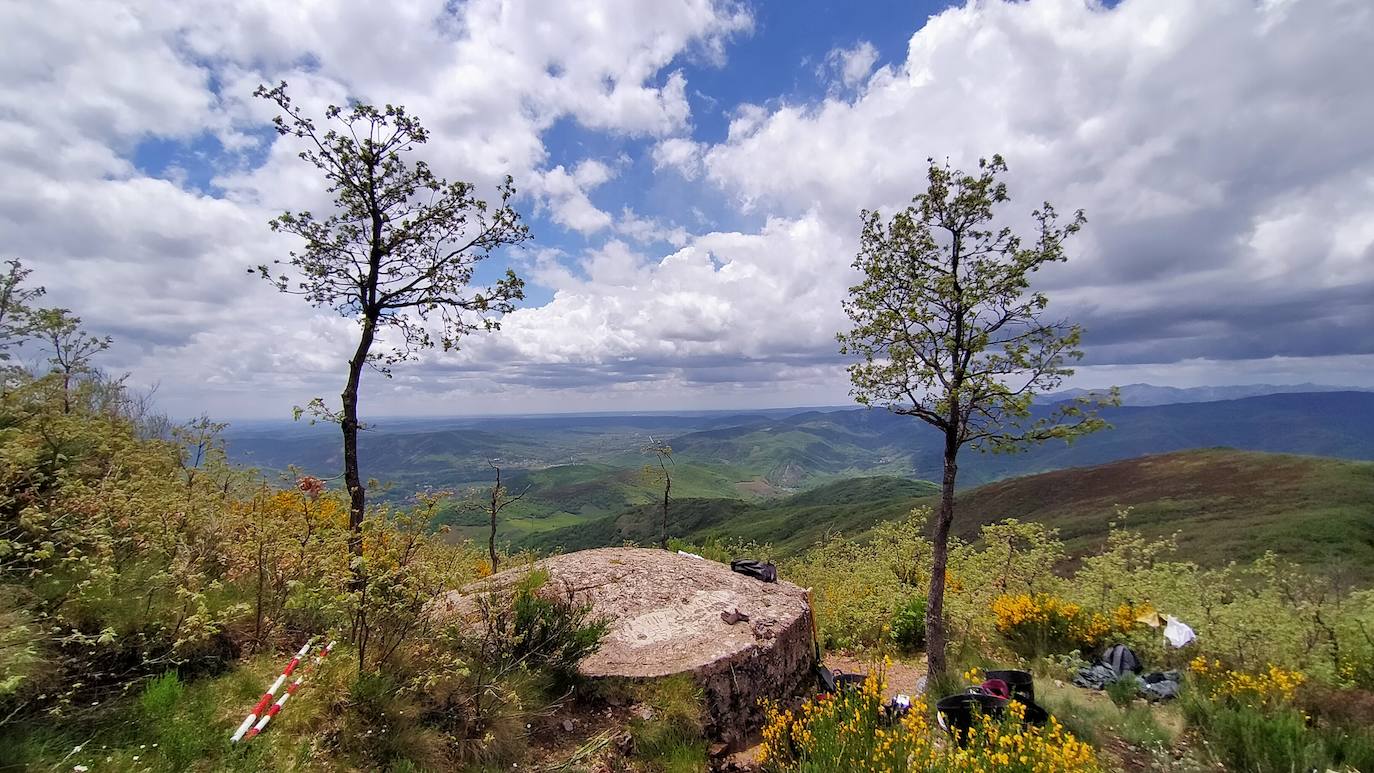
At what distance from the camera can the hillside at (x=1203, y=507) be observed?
3442 inches

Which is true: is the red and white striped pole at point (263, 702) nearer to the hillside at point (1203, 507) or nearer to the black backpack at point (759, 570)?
the black backpack at point (759, 570)

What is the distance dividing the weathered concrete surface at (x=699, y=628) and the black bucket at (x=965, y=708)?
113 inches

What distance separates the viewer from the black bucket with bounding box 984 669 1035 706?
7.63 meters

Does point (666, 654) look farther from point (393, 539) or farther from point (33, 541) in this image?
point (33, 541)

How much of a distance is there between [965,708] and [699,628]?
Answer: 434 centimetres

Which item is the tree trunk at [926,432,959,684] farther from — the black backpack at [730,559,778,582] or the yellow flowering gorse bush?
the yellow flowering gorse bush

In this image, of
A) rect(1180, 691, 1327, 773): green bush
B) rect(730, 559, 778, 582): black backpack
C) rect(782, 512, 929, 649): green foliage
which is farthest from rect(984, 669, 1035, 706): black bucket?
rect(782, 512, 929, 649): green foliage

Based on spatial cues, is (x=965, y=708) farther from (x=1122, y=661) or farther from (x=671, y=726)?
(x=1122, y=661)

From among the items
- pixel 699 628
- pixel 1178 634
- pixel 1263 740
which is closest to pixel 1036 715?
pixel 1263 740

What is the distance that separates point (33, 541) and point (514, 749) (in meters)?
5.46

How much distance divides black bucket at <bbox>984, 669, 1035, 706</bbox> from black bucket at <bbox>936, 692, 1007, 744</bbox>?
1.11 meters

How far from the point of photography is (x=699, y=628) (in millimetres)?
9734

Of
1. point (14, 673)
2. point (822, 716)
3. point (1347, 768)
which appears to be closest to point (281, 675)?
point (14, 673)

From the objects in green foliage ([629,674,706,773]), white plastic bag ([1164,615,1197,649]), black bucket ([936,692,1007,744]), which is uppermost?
black bucket ([936,692,1007,744])
